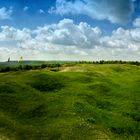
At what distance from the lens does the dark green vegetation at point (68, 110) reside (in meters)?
44.4

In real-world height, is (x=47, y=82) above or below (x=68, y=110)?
above

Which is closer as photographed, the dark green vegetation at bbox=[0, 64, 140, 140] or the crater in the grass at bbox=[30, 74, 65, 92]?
the dark green vegetation at bbox=[0, 64, 140, 140]

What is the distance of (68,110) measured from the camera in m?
52.9

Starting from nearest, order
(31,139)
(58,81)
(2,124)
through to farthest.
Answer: (31,139)
(2,124)
(58,81)

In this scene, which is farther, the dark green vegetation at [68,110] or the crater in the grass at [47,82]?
the crater in the grass at [47,82]

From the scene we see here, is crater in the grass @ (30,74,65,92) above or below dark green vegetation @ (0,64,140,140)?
above

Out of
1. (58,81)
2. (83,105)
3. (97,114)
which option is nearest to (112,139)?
(97,114)

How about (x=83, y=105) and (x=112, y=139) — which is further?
(x=83, y=105)

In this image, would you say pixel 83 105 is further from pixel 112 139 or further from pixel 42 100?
pixel 112 139

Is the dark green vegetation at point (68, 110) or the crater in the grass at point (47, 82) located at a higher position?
the crater in the grass at point (47, 82)

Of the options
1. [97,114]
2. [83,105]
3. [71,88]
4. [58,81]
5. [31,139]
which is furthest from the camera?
[58,81]

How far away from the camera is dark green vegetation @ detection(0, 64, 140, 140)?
44.4 metres

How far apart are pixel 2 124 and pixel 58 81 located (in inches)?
1272

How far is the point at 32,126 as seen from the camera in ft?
156
